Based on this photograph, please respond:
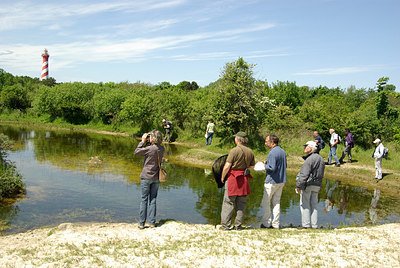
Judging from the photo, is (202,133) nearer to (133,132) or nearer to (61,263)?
(133,132)

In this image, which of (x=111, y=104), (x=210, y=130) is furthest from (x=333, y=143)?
(x=111, y=104)

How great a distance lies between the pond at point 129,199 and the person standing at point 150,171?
1671 mm

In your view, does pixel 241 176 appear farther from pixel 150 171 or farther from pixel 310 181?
pixel 150 171

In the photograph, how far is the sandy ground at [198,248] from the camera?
547cm

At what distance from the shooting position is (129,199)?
10.9 metres

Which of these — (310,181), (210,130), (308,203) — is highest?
(210,130)

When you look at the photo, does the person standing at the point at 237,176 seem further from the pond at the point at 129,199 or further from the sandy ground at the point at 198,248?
the pond at the point at 129,199

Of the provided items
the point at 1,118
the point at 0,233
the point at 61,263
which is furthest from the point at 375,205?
the point at 1,118

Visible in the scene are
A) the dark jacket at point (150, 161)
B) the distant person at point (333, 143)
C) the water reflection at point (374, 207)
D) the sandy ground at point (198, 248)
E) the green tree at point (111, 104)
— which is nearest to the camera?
the sandy ground at point (198, 248)

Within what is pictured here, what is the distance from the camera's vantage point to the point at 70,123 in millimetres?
37531

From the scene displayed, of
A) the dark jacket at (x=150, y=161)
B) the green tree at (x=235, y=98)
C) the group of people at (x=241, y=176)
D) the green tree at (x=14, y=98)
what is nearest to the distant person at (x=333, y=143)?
the green tree at (x=235, y=98)

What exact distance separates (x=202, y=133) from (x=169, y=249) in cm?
2158

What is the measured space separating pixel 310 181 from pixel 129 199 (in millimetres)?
6135

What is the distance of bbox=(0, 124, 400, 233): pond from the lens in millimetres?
9238
